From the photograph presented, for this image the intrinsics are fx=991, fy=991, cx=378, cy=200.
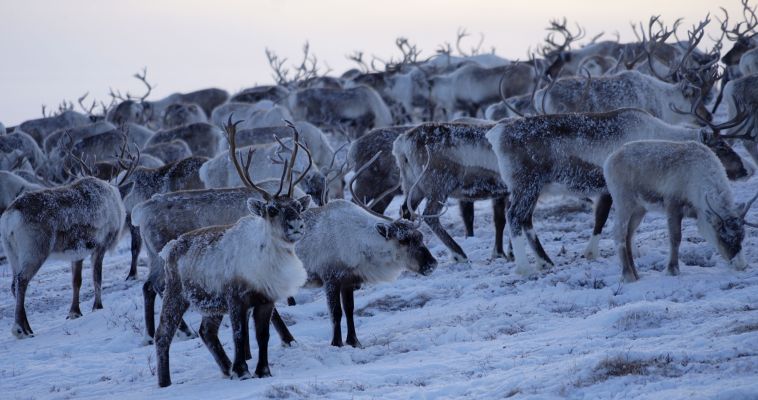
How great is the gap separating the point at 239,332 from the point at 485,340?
177 cm

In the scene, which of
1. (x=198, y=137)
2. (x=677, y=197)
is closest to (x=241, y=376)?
(x=677, y=197)

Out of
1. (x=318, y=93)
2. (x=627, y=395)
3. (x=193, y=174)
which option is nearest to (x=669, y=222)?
(x=627, y=395)

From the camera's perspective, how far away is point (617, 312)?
6887mm

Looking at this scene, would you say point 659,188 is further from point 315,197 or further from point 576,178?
point 315,197

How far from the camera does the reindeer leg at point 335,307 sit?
739 centimetres

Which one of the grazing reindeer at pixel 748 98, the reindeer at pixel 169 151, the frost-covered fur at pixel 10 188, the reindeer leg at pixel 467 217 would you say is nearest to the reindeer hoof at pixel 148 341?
the reindeer leg at pixel 467 217

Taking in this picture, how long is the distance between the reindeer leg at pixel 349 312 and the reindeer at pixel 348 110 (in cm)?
1221

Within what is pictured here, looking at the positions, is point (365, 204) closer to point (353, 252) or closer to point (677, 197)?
point (353, 252)

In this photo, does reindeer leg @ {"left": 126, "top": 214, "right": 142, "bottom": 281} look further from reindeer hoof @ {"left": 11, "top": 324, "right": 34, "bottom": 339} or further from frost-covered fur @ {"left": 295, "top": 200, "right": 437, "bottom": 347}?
frost-covered fur @ {"left": 295, "top": 200, "right": 437, "bottom": 347}

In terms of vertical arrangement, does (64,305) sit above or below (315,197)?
below

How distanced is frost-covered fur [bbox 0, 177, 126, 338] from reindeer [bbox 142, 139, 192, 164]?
5.84m

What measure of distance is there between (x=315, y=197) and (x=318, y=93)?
947cm

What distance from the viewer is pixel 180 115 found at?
23703 millimetres

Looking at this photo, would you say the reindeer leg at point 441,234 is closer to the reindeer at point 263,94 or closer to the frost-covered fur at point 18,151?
the frost-covered fur at point 18,151
